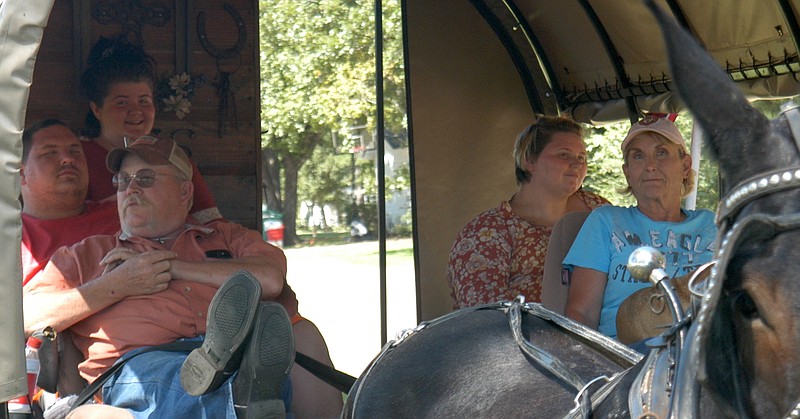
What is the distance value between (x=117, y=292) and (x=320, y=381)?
76cm

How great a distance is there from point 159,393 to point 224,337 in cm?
42

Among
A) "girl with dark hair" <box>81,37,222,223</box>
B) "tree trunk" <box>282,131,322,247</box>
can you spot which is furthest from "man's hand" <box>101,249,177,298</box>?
"tree trunk" <box>282,131,322,247</box>

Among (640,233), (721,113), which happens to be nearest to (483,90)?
(640,233)

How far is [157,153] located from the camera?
364 centimetres

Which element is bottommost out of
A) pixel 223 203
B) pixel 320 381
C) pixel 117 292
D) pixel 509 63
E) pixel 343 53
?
pixel 320 381

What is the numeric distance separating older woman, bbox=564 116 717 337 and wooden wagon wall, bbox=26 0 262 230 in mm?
1901

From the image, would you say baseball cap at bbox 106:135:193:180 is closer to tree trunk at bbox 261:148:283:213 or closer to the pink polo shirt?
the pink polo shirt

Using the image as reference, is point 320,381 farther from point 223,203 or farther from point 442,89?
point 442,89

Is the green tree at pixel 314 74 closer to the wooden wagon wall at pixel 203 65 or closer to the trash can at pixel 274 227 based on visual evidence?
the trash can at pixel 274 227

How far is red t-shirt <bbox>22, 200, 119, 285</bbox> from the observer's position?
11.7 feet

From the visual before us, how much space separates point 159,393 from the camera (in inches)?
115

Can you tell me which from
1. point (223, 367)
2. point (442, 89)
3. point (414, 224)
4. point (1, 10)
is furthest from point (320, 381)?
point (442, 89)

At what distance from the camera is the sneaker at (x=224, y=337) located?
2646mm

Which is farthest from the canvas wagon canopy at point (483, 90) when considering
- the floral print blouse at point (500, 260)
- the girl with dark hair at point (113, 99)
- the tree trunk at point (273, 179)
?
the tree trunk at point (273, 179)
